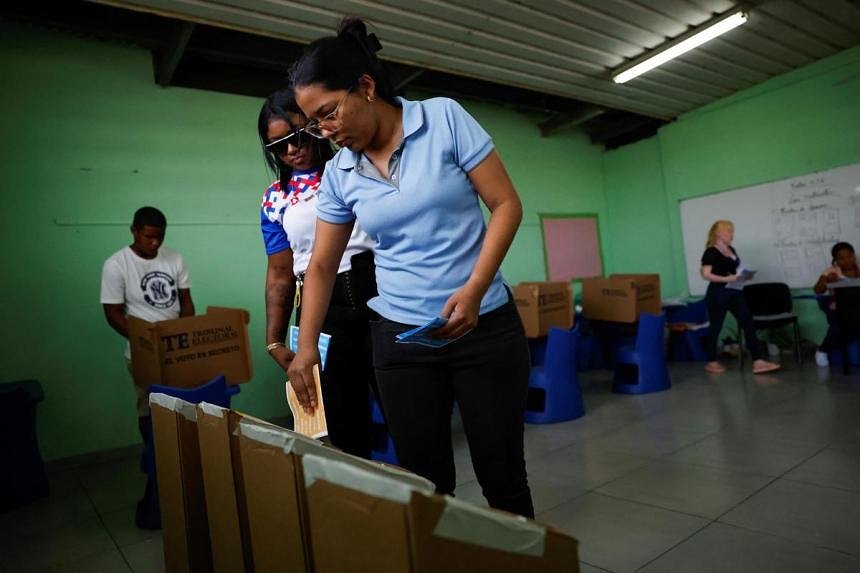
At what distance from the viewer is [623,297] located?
397cm

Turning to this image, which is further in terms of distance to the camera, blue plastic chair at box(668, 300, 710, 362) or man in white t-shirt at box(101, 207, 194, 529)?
blue plastic chair at box(668, 300, 710, 362)

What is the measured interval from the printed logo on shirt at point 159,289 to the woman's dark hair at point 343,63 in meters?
2.10

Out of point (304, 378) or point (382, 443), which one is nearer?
point (304, 378)

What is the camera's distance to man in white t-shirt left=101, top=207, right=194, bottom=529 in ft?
8.70

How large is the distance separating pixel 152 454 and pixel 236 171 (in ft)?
7.96

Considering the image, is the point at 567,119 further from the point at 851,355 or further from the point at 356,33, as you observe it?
the point at 356,33

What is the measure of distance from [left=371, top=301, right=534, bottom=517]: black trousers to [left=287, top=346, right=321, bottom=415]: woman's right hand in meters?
0.15

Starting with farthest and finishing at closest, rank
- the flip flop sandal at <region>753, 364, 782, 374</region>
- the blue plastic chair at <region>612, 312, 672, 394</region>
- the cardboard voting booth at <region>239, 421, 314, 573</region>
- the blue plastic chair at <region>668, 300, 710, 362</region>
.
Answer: the blue plastic chair at <region>668, 300, 710, 362</region>, the flip flop sandal at <region>753, 364, 782, 374</region>, the blue plastic chair at <region>612, 312, 672, 394</region>, the cardboard voting booth at <region>239, 421, 314, 573</region>

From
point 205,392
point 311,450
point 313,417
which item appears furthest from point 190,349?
point 311,450

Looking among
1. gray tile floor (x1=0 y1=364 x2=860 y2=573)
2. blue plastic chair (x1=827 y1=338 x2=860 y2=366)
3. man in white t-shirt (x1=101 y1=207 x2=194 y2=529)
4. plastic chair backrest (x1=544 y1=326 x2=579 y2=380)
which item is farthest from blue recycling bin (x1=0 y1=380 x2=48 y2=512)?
blue plastic chair (x1=827 y1=338 x2=860 y2=366)

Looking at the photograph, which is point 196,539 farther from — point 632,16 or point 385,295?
point 632,16

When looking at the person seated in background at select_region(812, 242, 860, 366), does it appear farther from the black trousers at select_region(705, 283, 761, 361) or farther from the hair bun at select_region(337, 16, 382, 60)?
the hair bun at select_region(337, 16, 382, 60)

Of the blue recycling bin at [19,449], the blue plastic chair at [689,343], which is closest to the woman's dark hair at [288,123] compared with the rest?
the blue recycling bin at [19,449]

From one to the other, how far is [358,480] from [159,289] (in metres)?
2.62
